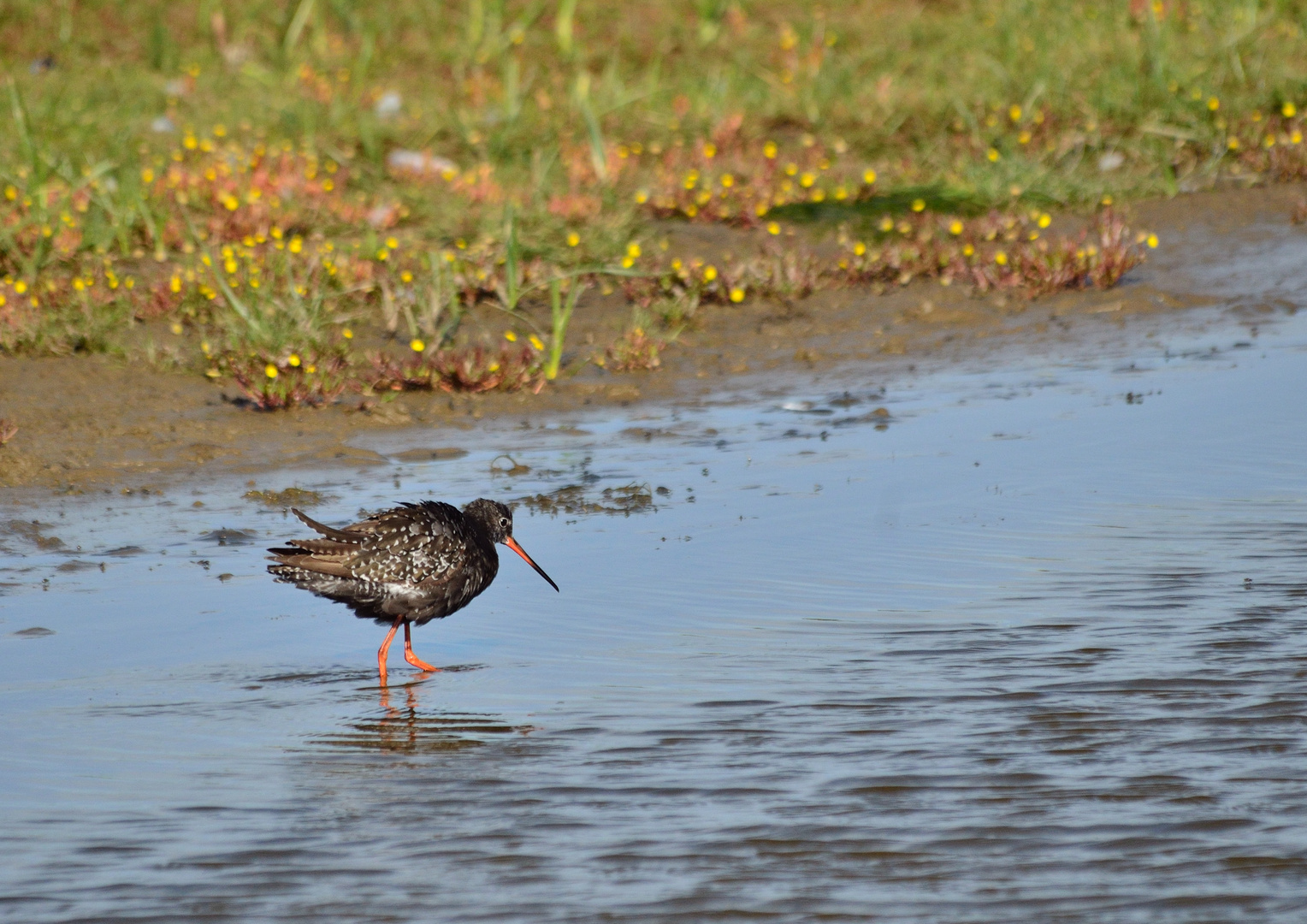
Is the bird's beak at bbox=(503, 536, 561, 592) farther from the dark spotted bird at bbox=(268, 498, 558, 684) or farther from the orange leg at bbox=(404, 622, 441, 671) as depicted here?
the orange leg at bbox=(404, 622, 441, 671)

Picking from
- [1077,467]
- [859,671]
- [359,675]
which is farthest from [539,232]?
[859,671]

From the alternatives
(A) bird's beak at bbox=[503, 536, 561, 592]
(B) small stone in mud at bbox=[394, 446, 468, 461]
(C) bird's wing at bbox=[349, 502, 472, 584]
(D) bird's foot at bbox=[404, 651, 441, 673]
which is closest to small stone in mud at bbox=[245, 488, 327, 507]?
(B) small stone in mud at bbox=[394, 446, 468, 461]

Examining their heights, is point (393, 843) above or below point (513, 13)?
below

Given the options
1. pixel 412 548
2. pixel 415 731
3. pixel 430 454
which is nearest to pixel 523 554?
pixel 412 548

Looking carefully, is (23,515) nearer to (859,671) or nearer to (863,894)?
(859,671)

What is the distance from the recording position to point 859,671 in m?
6.23

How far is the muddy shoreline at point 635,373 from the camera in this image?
9.70 m

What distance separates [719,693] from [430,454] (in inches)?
163

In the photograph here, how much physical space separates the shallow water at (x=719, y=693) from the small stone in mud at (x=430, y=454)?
195 millimetres

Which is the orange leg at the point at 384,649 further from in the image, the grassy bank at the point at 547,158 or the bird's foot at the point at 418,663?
the grassy bank at the point at 547,158

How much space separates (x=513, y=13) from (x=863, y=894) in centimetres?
1658

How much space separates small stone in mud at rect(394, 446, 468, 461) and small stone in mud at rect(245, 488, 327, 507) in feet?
2.69

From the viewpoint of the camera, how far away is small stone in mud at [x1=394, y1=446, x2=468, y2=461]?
32.1ft

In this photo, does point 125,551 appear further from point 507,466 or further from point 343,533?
point 507,466
